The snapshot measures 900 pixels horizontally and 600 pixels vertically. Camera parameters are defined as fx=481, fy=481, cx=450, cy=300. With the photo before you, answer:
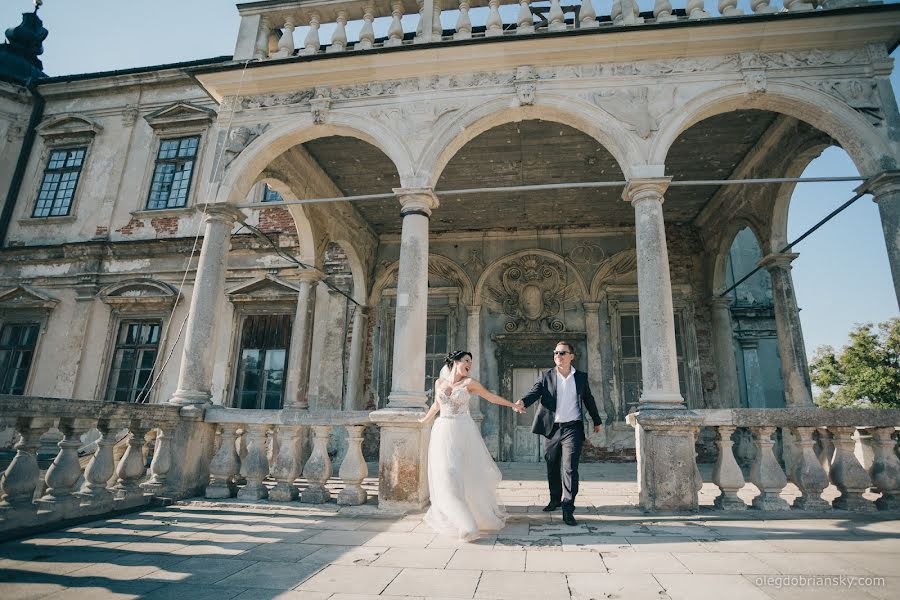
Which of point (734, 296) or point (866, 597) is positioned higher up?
point (734, 296)

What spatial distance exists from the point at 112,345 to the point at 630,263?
12.6 meters

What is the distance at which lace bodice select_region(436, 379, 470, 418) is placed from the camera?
14.8 ft

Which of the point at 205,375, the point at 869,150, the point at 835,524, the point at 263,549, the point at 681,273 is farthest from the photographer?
the point at 681,273

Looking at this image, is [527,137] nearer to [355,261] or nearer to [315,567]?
[355,261]

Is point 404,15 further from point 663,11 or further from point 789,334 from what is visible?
point 789,334

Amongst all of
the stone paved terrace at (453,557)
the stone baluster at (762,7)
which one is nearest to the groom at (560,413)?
the stone paved terrace at (453,557)

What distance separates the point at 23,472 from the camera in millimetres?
3910

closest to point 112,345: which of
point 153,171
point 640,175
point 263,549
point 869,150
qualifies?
point 153,171

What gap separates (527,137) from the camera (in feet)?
26.3

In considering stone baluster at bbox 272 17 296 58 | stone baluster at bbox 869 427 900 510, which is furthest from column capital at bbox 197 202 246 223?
stone baluster at bbox 869 427 900 510

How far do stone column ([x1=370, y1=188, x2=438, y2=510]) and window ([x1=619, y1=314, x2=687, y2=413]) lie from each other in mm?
6295

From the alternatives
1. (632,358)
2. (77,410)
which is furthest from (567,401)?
(632,358)

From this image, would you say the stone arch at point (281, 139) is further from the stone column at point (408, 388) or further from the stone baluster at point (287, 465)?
the stone baluster at point (287, 465)

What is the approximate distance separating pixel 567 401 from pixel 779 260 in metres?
5.97
